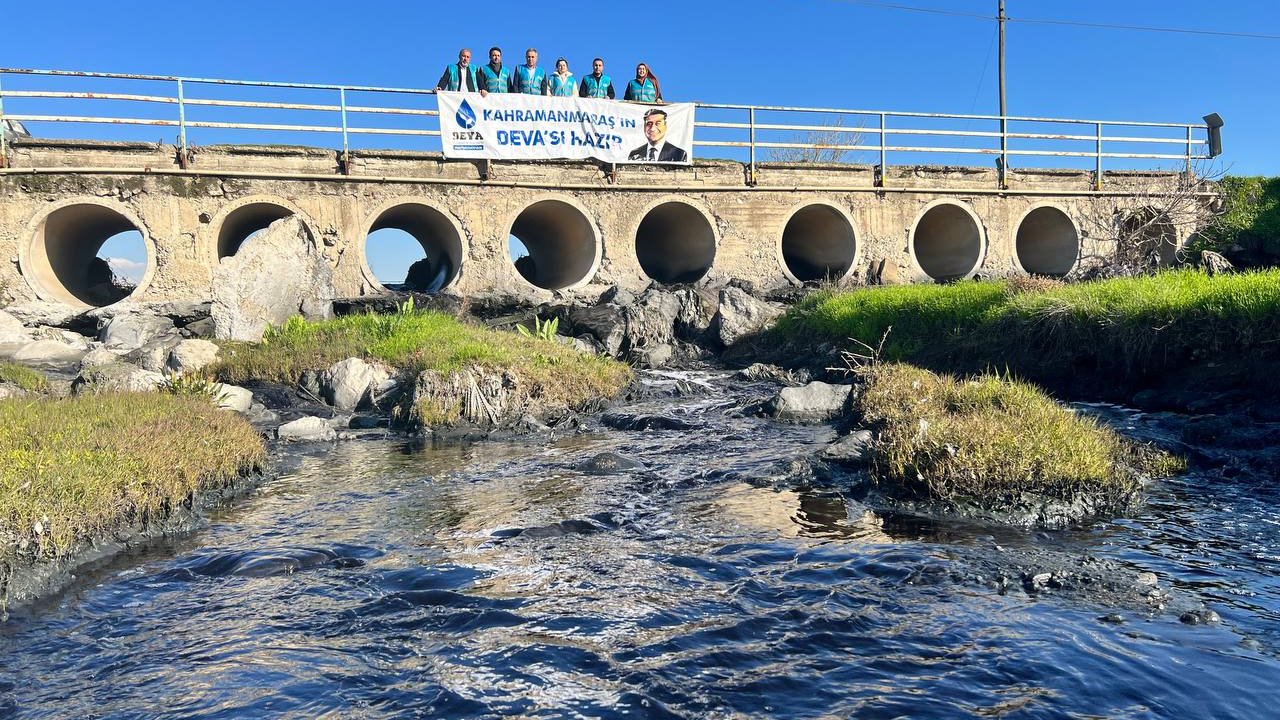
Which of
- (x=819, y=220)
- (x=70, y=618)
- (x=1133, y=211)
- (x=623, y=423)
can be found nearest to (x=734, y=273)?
(x=819, y=220)

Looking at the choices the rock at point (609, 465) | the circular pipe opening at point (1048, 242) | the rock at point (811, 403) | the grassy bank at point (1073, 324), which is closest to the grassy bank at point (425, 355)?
the rock at point (811, 403)

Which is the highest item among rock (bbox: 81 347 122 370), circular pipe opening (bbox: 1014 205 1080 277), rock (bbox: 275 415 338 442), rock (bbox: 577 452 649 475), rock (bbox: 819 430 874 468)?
circular pipe opening (bbox: 1014 205 1080 277)

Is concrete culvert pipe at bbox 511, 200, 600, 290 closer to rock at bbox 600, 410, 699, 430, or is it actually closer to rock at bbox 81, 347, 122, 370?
rock at bbox 600, 410, 699, 430

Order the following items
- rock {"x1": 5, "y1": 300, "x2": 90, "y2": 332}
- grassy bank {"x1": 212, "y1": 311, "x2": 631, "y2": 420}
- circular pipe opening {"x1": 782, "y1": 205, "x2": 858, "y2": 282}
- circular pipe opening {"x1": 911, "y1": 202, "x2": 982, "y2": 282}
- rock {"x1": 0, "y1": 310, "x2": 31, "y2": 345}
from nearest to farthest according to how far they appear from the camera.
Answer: grassy bank {"x1": 212, "y1": 311, "x2": 631, "y2": 420}
rock {"x1": 0, "y1": 310, "x2": 31, "y2": 345}
rock {"x1": 5, "y1": 300, "x2": 90, "y2": 332}
circular pipe opening {"x1": 782, "y1": 205, "x2": 858, "y2": 282}
circular pipe opening {"x1": 911, "y1": 202, "x2": 982, "y2": 282}

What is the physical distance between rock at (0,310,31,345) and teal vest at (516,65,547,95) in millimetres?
10739

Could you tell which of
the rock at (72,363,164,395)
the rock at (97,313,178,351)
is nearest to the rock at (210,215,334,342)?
the rock at (97,313,178,351)

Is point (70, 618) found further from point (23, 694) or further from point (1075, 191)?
point (1075, 191)

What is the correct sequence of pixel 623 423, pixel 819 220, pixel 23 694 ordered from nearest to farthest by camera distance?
pixel 23 694 < pixel 623 423 < pixel 819 220

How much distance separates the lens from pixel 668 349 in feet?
59.8

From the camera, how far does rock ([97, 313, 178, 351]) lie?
613 inches

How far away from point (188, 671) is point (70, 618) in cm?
123

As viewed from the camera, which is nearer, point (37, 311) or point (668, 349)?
point (37, 311)

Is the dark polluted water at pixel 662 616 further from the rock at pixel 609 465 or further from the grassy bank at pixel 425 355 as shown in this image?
the grassy bank at pixel 425 355

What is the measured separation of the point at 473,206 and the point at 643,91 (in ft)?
16.5
